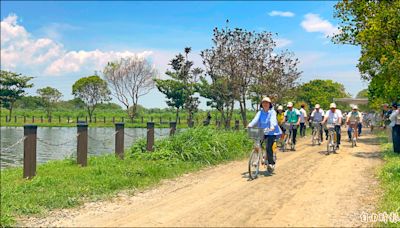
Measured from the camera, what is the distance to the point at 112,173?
9.64 meters

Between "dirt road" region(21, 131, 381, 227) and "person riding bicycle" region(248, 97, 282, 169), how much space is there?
851 mm

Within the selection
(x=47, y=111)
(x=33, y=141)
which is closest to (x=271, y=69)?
(x=33, y=141)

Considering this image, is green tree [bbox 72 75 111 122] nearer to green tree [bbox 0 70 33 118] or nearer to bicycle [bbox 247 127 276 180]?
green tree [bbox 0 70 33 118]

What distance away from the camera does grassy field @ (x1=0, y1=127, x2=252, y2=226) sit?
278 inches

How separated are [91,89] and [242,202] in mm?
52287

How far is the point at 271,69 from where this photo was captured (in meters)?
23.7

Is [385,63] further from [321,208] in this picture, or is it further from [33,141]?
[33,141]

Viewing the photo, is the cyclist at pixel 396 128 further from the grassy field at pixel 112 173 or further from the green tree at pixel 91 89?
the green tree at pixel 91 89

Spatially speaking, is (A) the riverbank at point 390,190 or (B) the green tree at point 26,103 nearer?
(A) the riverbank at point 390,190

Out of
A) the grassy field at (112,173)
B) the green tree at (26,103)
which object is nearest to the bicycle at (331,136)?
the grassy field at (112,173)

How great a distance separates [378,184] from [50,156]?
13.6 metres

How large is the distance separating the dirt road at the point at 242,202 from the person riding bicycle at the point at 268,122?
85 centimetres

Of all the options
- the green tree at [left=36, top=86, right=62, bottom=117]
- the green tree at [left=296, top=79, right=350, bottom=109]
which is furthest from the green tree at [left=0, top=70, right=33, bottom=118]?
the green tree at [left=296, top=79, right=350, bottom=109]

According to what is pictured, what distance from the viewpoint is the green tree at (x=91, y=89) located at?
56.0m
